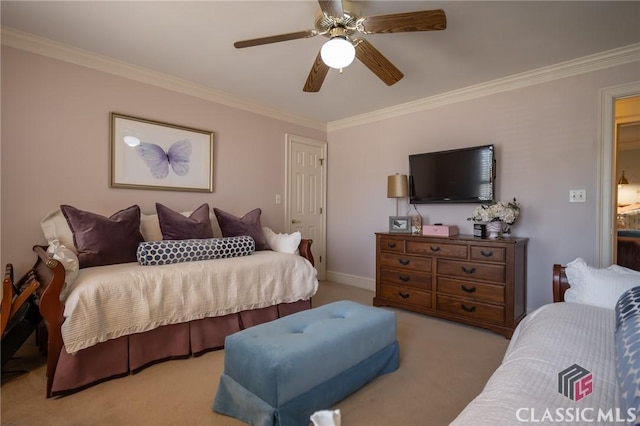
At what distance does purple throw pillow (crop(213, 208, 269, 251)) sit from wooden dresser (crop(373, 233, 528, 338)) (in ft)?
4.38

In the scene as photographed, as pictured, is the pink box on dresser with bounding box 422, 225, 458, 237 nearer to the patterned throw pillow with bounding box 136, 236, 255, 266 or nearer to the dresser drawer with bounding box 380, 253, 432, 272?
the dresser drawer with bounding box 380, 253, 432, 272

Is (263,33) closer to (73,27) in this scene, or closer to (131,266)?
(73,27)

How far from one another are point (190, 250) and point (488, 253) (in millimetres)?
2578

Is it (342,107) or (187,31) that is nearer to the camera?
(187,31)

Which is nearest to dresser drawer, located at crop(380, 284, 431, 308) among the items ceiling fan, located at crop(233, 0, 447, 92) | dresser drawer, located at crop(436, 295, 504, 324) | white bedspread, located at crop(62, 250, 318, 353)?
dresser drawer, located at crop(436, 295, 504, 324)

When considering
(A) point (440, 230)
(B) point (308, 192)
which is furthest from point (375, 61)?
(B) point (308, 192)

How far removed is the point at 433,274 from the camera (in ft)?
10.1

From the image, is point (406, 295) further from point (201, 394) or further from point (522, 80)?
point (522, 80)

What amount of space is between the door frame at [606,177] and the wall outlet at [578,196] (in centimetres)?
10

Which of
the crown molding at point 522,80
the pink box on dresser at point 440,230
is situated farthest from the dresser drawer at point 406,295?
the crown molding at point 522,80

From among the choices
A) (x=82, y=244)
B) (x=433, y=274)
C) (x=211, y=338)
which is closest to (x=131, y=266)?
(x=82, y=244)

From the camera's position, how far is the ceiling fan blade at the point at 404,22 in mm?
1698

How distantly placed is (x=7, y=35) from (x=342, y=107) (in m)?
3.10

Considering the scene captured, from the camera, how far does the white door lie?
4.31 meters
